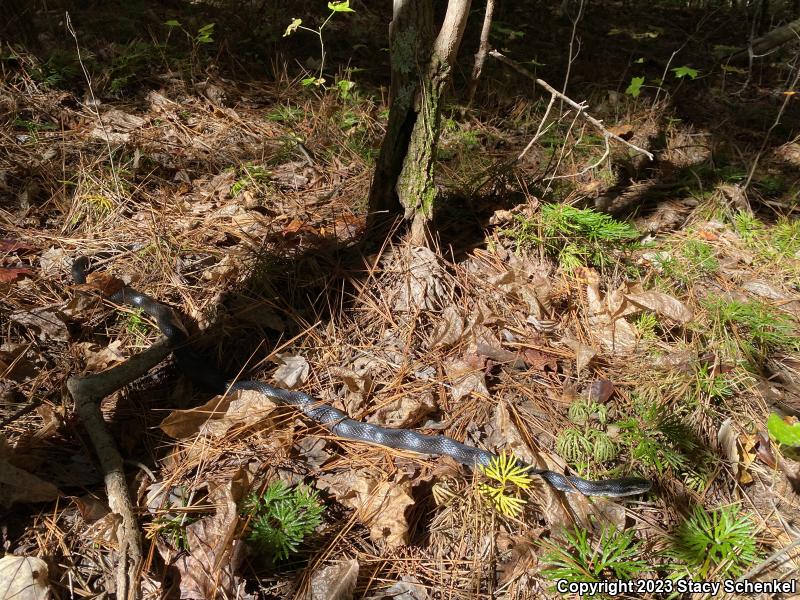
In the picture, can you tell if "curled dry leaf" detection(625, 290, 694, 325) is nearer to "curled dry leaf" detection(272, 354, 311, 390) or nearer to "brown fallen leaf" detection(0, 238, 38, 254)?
"curled dry leaf" detection(272, 354, 311, 390)

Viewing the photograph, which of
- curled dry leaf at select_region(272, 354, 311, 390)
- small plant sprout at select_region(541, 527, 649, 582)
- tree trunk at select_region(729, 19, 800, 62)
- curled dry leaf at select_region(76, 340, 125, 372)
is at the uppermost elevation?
tree trunk at select_region(729, 19, 800, 62)

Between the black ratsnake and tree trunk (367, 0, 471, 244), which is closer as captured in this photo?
the black ratsnake

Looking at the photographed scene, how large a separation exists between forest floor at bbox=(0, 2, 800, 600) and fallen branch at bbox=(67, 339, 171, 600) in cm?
7

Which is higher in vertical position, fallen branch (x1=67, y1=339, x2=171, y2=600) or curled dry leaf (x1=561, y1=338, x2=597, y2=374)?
curled dry leaf (x1=561, y1=338, x2=597, y2=374)

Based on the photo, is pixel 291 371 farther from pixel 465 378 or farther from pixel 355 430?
pixel 465 378

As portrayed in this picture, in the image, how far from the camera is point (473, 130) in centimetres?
434

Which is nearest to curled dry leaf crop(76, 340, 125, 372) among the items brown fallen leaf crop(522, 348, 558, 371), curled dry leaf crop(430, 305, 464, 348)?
curled dry leaf crop(430, 305, 464, 348)

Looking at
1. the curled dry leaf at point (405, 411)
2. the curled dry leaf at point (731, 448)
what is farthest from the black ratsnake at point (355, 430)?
the curled dry leaf at point (731, 448)

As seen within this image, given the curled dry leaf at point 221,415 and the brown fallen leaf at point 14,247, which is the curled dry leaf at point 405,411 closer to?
the curled dry leaf at point 221,415

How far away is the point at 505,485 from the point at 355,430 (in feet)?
2.20

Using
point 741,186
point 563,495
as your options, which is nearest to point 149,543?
point 563,495

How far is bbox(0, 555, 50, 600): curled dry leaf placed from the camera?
1.58 metres

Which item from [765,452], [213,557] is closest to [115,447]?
[213,557]

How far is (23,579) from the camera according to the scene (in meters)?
1.61
